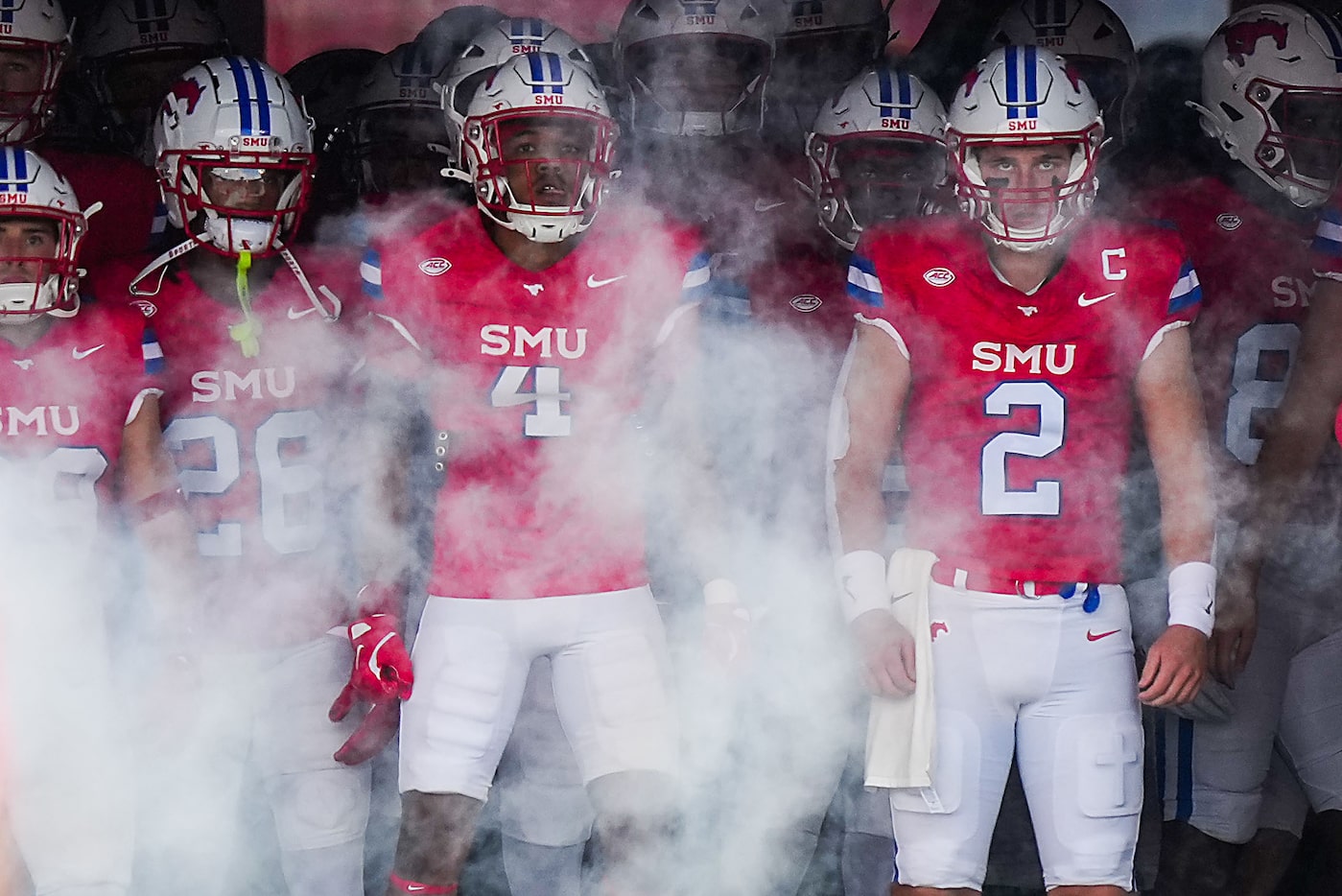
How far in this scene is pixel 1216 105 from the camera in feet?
11.5

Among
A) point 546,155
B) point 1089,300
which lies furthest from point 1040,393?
point 546,155

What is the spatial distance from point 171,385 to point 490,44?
942mm

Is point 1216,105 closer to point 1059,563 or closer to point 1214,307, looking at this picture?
point 1214,307

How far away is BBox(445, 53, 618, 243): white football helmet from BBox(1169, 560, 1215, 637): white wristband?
1.18m

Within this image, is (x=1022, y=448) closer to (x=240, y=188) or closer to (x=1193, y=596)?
(x=1193, y=596)

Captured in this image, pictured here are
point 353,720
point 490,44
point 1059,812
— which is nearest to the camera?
point 1059,812

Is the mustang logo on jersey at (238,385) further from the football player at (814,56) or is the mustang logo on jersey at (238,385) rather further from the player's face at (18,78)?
the football player at (814,56)

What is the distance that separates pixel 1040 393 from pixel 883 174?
696mm

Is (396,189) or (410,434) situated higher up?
(396,189)

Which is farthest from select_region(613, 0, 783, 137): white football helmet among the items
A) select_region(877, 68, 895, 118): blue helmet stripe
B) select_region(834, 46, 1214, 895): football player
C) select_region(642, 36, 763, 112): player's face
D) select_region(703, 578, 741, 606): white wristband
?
select_region(703, 578, 741, 606): white wristband

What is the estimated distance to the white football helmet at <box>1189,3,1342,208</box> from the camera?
3.37 metres

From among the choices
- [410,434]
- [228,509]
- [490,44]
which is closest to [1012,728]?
[410,434]

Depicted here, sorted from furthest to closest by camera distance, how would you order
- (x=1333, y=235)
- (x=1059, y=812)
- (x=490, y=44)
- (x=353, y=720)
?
1. (x=490, y=44)
2. (x=353, y=720)
3. (x=1333, y=235)
4. (x=1059, y=812)

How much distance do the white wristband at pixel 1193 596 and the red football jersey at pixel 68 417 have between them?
72.1 inches
